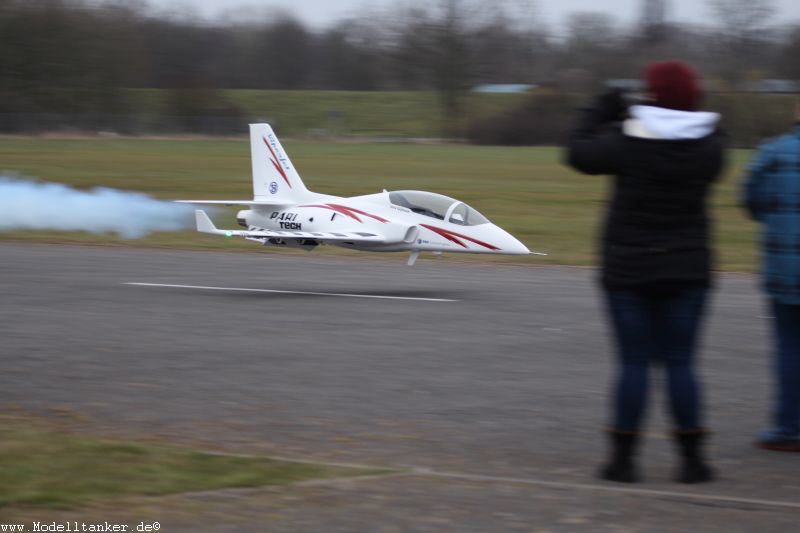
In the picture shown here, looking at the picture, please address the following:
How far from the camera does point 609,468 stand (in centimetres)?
604

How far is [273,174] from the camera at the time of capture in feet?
60.8

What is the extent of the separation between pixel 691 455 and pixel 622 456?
0.36 metres

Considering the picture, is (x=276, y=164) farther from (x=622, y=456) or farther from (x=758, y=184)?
(x=622, y=456)

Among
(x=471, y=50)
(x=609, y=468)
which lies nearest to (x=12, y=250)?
(x=609, y=468)

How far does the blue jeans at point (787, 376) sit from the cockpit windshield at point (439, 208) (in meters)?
9.56

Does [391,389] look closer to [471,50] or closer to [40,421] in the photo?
[40,421]

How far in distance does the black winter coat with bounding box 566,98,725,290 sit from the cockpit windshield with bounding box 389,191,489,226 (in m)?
10.4

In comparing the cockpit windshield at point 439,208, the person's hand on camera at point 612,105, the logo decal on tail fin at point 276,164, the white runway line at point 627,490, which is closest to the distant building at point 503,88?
the logo decal on tail fin at point 276,164

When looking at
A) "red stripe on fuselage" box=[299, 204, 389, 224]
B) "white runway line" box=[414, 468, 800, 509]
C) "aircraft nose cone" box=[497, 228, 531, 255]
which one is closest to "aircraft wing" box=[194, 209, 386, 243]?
"red stripe on fuselage" box=[299, 204, 389, 224]

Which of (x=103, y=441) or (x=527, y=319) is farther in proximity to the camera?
(x=527, y=319)

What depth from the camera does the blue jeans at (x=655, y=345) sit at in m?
5.88

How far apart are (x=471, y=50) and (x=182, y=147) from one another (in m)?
30.4

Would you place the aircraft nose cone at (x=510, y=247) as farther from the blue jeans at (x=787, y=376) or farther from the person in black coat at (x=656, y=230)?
the person in black coat at (x=656, y=230)

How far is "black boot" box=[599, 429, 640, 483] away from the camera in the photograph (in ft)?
19.7
